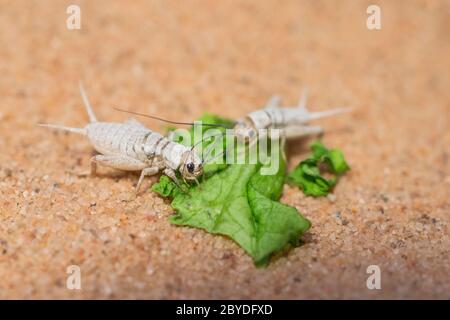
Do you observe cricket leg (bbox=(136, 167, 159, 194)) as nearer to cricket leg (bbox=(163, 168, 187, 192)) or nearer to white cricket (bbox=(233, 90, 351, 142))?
cricket leg (bbox=(163, 168, 187, 192))

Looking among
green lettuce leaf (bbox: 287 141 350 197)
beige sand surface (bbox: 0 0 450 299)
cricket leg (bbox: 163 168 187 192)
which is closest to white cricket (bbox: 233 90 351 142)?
beige sand surface (bbox: 0 0 450 299)

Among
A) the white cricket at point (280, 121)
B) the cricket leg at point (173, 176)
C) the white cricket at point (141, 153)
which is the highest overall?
the white cricket at point (280, 121)

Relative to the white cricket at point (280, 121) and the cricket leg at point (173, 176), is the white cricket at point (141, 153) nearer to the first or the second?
the cricket leg at point (173, 176)

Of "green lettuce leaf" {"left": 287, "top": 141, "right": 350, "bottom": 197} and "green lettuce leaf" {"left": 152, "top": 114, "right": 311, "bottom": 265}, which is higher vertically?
"green lettuce leaf" {"left": 287, "top": 141, "right": 350, "bottom": 197}

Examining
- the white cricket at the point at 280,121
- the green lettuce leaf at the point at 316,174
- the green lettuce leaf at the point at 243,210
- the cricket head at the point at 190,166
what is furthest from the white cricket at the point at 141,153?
the green lettuce leaf at the point at 316,174

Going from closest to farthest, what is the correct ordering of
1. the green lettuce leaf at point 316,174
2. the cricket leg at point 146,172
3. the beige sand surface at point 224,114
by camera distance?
the beige sand surface at point 224,114
the cricket leg at point 146,172
the green lettuce leaf at point 316,174
